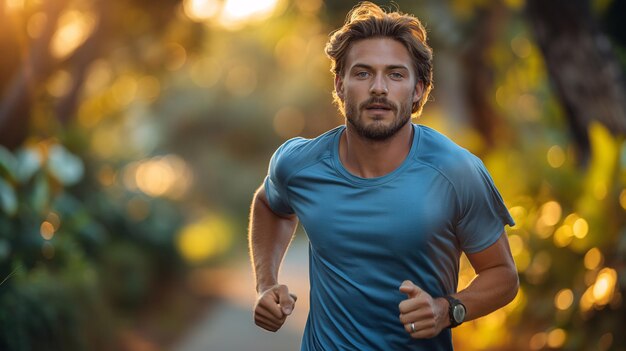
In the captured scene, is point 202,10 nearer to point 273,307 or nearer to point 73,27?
point 73,27

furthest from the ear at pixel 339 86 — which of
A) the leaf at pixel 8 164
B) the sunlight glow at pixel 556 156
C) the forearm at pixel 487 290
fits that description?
the sunlight glow at pixel 556 156

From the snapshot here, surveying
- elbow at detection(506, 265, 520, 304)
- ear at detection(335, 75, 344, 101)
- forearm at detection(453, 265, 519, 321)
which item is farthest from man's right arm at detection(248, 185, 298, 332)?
elbow at detection(506, 265, 520, 304)

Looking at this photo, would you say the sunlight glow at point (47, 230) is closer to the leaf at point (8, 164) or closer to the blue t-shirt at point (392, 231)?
the leaf at point (8, 164)

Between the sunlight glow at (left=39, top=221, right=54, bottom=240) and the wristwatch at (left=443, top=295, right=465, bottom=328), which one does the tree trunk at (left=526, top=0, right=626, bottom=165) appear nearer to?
the sunlight glow at (left=39, top=221, right=54, bottom=240)

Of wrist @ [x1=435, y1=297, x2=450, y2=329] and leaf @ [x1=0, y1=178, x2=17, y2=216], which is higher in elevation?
leaf @ [x1=0, y1=178, x2=17, y2=216]

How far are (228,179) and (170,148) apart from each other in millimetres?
3146

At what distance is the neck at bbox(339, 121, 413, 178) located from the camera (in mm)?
3871

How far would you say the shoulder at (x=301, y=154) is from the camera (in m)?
4.11

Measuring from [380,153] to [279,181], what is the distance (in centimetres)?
54

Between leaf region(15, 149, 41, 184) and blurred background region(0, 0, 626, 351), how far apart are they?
2 cm

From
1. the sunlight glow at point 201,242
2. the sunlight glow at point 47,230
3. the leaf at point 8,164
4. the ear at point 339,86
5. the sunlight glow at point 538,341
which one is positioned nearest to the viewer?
the ear at point 339,86

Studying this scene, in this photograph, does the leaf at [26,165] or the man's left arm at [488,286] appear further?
the leaf at [26,165]

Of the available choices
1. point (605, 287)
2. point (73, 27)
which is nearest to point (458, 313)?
point (605, 287)

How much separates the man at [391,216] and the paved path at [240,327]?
29.5ft
